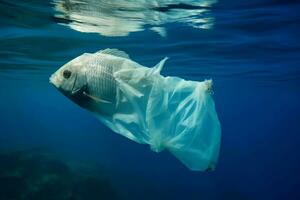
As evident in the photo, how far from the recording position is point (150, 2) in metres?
12.0

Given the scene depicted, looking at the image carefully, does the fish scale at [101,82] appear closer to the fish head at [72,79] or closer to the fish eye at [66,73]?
the fish head at [72,79]

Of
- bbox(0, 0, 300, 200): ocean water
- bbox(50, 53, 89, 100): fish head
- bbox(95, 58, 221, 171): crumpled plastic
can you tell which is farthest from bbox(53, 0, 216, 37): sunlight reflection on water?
bbox(50, 53, 89, 100): fish head

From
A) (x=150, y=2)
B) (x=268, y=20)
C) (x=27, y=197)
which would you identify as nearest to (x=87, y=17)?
(x=150, y=2)

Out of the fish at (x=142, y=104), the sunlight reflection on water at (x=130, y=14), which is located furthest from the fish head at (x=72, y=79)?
the sunlight reflection on water at (x=130, y=14)

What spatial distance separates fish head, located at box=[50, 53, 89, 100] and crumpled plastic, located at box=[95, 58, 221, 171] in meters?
0.38

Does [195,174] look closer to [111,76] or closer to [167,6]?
[167,6]

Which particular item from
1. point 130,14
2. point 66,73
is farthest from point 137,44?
point 66,73

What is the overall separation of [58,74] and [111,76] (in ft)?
2.23

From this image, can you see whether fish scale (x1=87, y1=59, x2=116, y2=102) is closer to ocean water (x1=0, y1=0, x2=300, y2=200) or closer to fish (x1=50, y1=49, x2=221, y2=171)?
fish (x1=50, y1=49, x2=221, y2=171)

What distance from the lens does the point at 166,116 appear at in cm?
424

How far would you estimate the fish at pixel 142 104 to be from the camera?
4066mm

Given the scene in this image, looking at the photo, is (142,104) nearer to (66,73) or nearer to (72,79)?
(72,79)

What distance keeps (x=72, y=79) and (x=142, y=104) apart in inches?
36.0

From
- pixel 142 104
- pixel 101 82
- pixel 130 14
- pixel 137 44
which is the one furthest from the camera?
pixel 137 44
